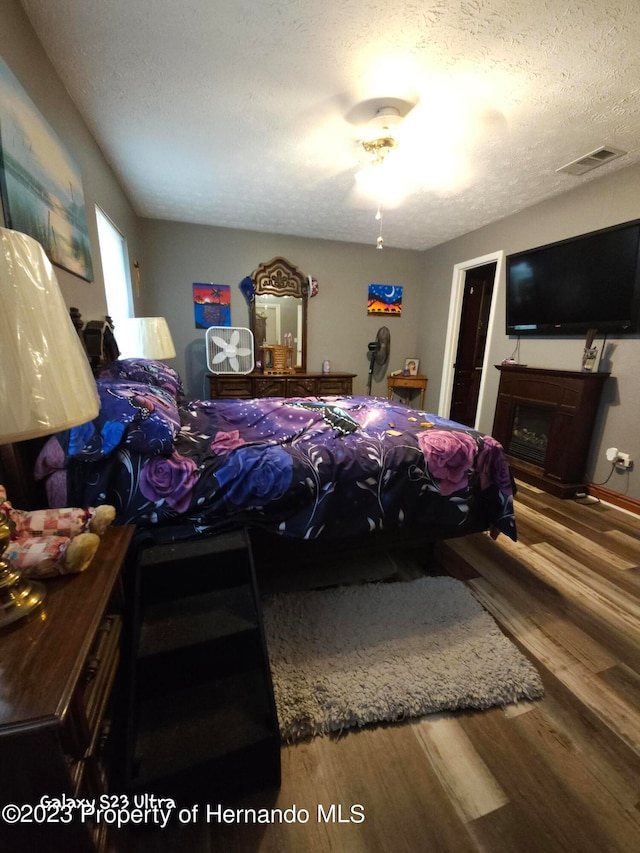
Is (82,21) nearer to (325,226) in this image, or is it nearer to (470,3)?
(470,3)

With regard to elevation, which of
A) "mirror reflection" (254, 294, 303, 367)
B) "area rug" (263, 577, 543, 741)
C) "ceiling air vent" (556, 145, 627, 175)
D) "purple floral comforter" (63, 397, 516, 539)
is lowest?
"area rug" (263, 577, 543, 741)

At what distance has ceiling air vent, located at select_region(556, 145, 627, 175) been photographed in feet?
7.10

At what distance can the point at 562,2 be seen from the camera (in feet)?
4.10

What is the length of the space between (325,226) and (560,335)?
8.34ft

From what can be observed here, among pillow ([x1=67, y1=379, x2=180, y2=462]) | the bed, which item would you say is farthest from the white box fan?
pillow ([x1=67, y1=379, x2=180, y2=462])

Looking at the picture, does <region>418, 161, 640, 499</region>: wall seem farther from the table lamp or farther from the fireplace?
the table lamp

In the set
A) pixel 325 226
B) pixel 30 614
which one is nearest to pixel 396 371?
pixel 325 226

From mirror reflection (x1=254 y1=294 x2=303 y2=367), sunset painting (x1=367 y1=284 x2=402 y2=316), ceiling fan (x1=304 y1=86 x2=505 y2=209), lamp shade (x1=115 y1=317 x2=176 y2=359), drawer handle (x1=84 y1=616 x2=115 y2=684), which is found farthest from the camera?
sunset painting (x1=367 y1=284 x2=402 y2=316)

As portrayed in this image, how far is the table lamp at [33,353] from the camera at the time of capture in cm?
54

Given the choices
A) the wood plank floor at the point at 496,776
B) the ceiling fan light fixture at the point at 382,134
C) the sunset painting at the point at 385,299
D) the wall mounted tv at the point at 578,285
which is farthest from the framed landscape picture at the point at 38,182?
the wall mounted tv at the point at 578,285

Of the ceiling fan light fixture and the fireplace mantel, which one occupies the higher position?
the ceiling fan light fixture

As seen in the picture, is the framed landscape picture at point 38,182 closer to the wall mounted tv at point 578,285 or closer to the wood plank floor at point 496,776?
the wood plank floor at point 496,776

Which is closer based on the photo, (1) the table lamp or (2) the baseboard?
(1) the table lamp

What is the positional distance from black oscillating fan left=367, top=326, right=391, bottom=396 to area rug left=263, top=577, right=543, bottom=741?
10.9 ft
